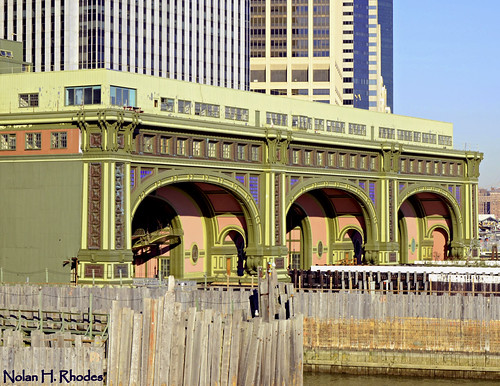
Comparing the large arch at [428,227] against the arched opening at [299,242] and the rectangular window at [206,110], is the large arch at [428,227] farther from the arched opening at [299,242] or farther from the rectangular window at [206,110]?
the rectangular window at [206,110]

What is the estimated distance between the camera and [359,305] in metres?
60.9

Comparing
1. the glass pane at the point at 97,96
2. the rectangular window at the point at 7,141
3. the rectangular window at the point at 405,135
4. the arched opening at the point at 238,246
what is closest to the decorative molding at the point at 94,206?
the glass pane at the point at 97,96

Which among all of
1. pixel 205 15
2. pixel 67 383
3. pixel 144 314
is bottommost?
pixel 67 383

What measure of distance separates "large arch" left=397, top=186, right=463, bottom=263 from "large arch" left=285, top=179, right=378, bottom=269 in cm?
938

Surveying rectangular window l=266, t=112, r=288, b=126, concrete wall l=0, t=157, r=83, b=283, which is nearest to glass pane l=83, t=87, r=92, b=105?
concrete wall l=0, t=157, r=83, b=283

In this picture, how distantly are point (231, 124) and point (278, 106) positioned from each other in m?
10.5

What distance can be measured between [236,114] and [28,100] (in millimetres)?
19425

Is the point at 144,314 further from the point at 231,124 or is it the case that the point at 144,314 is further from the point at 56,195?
Answer: the point at 231,124

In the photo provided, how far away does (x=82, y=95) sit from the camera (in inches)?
2997

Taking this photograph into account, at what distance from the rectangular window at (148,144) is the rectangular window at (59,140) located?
19.4 ft

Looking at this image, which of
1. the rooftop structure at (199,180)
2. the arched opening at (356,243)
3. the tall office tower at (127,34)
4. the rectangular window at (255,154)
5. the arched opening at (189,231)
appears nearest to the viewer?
the rooftop structure at (199,180)

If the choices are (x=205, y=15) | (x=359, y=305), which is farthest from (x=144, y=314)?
(x=205, y=15)

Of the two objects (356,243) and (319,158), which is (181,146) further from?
(356,243)

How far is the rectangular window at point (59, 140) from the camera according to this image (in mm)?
73875
